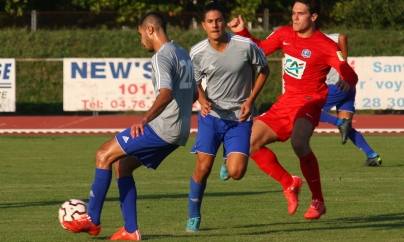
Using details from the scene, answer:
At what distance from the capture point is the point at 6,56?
2925 cm

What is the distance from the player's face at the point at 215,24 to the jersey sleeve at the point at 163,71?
1068 mm

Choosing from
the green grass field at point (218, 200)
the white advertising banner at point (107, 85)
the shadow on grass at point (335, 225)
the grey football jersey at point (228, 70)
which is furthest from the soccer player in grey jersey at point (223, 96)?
the white advertising banner at point (107, 85)

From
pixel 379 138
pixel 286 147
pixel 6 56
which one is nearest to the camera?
pixel 286 147

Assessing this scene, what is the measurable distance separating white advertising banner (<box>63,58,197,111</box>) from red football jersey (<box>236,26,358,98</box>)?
1452cm

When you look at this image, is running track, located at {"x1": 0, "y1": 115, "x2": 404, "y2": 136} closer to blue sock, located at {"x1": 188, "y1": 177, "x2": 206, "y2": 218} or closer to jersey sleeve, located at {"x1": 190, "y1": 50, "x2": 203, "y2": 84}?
jersey sleeve, located at {"x1": 190, "y1": 50, "x2": 203, "y2": 84}

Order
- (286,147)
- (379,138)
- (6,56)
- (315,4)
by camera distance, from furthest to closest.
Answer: (6,56) → (379,138) → (286,147) → (315,4)

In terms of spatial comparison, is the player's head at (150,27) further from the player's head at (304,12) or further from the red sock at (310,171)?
the red sock at (310,171)

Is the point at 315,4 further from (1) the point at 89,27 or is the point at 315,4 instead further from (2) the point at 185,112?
(1) the point at 89,27

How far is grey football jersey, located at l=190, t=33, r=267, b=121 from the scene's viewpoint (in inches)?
324

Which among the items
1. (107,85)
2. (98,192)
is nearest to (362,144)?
(98,192)

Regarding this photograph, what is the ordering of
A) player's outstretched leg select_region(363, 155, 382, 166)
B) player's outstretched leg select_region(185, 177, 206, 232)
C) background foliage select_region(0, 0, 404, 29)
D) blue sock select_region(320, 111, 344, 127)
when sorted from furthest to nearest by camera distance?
background foliage select_region(0, 0, 404, 29) → blue sock select_region(320, 111, 344, 127) → player's outstretched leg select_region(363, 155, 382, 166) → player's outstretched leg select_region(185, 177, 206, 232)

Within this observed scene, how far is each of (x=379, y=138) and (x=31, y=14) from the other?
1515 centimetres

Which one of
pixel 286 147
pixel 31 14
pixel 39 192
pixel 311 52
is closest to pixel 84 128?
pixel 286 147

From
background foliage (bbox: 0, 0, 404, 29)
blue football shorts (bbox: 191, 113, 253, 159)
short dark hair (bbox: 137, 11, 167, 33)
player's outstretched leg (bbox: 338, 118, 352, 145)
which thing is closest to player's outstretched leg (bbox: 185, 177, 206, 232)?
blue football shorts (bbox: 191, 113, 253, 159)
